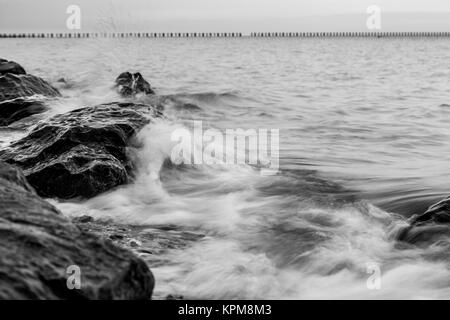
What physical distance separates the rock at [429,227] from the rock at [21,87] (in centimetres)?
886

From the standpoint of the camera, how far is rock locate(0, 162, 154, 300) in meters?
2.76

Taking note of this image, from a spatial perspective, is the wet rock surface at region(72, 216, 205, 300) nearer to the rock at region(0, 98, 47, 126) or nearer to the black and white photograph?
the black and white photograph

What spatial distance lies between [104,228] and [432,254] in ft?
9.86

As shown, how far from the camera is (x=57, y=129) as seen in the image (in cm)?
711

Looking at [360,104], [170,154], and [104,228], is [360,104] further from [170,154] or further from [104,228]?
[104,228]

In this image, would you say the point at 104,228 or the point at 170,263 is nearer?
the point at 170,263

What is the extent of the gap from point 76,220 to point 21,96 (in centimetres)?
753

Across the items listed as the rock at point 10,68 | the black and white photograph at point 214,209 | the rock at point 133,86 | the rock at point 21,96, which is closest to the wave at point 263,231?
the black and white photograph at point 214,209

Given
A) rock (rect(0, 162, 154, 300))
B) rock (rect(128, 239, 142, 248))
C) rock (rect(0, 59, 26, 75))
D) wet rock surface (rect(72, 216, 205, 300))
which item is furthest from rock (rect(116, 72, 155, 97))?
rock (rect(0, 162, 154, 300))
